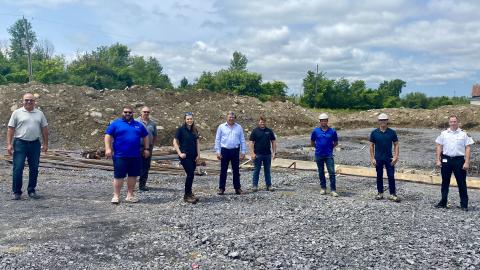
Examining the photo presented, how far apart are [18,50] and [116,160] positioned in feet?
244

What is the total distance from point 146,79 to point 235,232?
2289 inches

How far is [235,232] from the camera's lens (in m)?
7.08

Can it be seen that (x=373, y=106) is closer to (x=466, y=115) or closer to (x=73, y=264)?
(x=466, y=115)

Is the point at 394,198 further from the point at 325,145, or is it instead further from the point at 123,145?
the point at 123,145

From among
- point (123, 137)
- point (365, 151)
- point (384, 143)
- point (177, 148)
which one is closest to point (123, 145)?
point (123, 137)

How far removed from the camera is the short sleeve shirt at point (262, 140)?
10703 millimetres

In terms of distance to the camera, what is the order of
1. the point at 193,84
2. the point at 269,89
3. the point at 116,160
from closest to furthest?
the point at 116,160
the point at 269,89
the point at 193,84

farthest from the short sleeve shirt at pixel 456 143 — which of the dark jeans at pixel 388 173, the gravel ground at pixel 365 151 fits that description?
the gravel ground at pixel 365 151

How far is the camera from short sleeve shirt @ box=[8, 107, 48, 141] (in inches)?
360

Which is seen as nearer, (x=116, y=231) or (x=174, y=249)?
(x=174, y=249)

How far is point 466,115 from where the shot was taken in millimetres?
36719

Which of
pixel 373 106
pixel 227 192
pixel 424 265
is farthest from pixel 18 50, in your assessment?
pixel 424 265

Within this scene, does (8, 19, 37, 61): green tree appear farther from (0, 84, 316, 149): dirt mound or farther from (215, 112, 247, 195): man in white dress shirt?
(215, 112, 247, 195): man in white dress shirt

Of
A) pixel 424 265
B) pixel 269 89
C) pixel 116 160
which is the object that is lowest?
pixel 424 265
